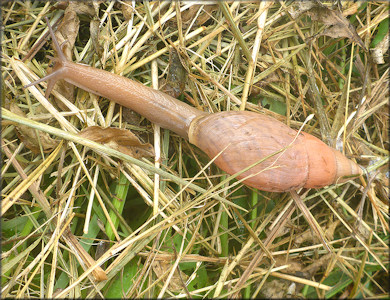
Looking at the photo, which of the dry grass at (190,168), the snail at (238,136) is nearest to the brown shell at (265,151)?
the snail at (238,136)

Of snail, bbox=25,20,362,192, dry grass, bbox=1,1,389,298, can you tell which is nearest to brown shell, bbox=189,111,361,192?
snail, bbox=25,20,362,192

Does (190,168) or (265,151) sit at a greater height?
(265,151)

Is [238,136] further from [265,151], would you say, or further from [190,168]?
[190,168]

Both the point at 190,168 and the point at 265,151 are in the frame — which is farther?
the point at 190,168

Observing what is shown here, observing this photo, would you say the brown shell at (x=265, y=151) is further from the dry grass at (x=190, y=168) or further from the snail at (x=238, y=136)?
the dry grass at (x=190, y=168)

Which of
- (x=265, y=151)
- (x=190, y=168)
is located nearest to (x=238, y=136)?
(x=265, y=151)

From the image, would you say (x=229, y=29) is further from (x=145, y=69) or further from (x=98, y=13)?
(x=98, y=13)
